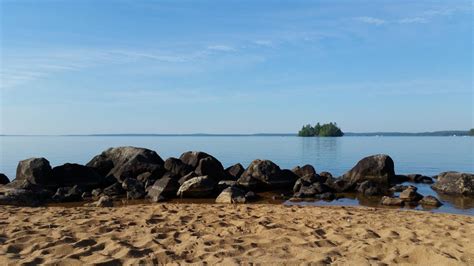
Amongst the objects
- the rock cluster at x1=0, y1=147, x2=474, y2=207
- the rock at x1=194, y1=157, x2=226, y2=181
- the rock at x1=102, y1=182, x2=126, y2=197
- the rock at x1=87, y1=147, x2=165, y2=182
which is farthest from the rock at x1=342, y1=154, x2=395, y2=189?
the rock at x1=102, y1=182, x2=126, y2=197

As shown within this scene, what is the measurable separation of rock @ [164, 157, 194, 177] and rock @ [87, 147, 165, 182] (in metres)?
0.34

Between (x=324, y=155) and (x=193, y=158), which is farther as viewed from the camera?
(x=324, y=155)

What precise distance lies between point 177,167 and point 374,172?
1013cm

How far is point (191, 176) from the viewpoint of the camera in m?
18.0

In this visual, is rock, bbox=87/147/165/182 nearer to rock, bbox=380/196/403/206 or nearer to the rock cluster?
the rock cluster

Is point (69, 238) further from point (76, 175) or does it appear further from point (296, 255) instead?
point (76, 175)

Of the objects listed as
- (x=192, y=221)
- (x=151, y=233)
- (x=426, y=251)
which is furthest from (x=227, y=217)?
(x=426, y=251)

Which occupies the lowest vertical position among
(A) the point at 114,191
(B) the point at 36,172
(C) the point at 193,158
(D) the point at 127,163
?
(A) the point at 114,191

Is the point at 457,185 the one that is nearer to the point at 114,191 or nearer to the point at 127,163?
the point at 114,191

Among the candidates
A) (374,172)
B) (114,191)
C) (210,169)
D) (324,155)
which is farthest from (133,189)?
(324,155)

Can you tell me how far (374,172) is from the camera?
2094 cm

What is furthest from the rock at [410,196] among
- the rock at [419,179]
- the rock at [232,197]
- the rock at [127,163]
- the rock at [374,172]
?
the rock at [127,163]

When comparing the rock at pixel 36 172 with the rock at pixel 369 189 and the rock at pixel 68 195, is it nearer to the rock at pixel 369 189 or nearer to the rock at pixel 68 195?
the rock at pixel 68 195

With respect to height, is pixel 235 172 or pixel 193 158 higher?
pixel 193 158
